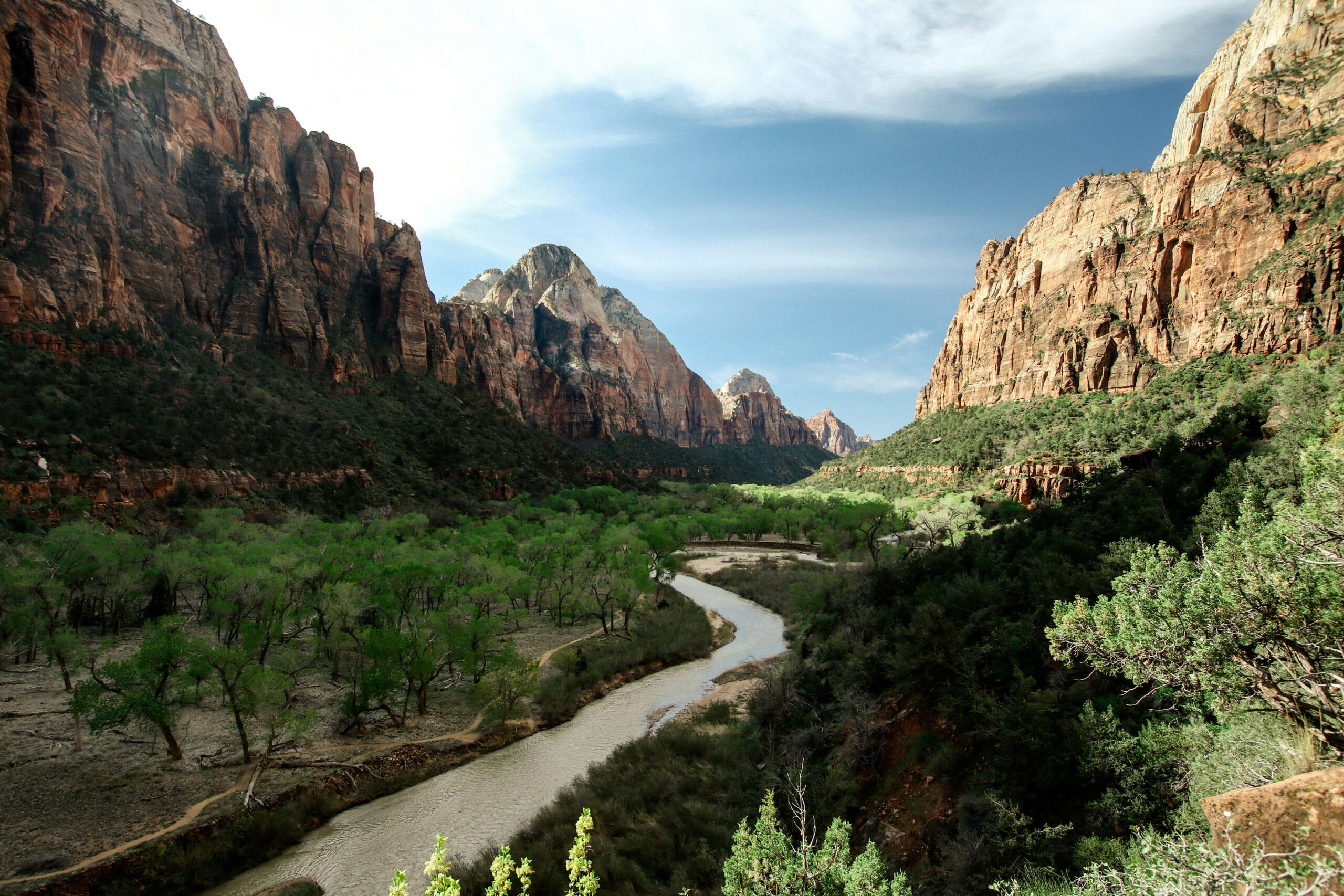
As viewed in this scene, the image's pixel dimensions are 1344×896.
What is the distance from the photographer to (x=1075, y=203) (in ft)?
298

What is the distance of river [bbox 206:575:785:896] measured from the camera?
1394 cm

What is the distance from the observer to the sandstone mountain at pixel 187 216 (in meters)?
47.8

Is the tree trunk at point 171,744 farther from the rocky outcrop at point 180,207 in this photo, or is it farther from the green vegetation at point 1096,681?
the rocky outcrop at point 180,207

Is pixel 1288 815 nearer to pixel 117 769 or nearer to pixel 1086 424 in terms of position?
pixel 117 769

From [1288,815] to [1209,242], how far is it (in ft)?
291

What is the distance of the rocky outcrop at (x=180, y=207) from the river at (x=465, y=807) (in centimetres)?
4969

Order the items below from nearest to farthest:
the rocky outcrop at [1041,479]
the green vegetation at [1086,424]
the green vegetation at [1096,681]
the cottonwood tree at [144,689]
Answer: the green vegetation at [1096,681] → the cottonwood tree at [144,689] → the green vegetation at [1086,424] → the rocky outcrop at [1041,479]

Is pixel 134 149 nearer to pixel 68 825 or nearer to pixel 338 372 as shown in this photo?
pixel 338 372

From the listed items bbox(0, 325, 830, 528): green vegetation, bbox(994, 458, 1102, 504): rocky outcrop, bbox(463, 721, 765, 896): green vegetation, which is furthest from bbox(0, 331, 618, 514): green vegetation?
bbox(994, 458, 1102, 504): rocky outcrop

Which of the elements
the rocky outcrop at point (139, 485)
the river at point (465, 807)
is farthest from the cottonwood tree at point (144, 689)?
the rocky outcrop at point (139, 485)

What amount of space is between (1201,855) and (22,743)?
2736cm

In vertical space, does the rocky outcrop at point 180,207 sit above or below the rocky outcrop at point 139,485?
above

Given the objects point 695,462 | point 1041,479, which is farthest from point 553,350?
point 1041,479

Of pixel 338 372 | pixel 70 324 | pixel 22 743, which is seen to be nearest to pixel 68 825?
pixel 22 743
